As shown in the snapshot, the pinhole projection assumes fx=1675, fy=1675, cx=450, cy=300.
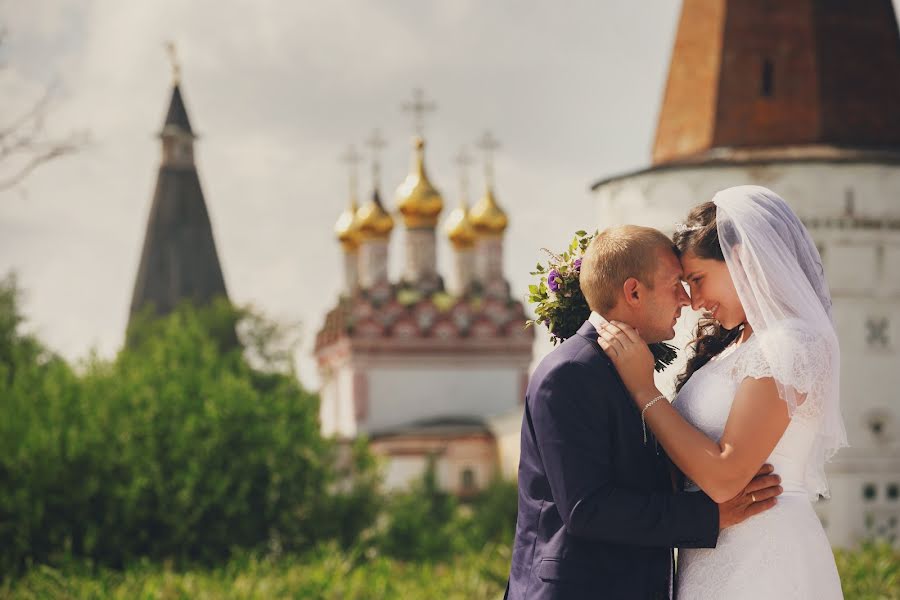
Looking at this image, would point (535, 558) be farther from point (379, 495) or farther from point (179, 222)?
point (179, 222)

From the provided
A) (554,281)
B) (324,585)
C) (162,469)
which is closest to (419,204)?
(162,469)

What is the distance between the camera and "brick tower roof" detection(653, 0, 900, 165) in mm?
30422

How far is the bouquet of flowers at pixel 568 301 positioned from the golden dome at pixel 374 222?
4372 centimetres

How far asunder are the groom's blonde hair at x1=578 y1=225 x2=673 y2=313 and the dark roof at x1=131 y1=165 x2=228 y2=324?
172ft

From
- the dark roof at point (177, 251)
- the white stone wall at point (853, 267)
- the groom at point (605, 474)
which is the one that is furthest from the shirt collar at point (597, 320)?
the dark roof at point (177, 251)

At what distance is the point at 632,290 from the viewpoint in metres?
4.04

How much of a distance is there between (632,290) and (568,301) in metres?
0.45

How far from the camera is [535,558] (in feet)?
13.2

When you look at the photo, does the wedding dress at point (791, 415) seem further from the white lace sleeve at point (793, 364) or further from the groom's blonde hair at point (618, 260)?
the groom's blonde hair at point (618, 260)

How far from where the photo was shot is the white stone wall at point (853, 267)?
29.5m

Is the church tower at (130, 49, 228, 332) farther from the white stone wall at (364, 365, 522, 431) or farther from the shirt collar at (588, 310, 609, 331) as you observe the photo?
the shirt collar at (588, 310, 609, 331)

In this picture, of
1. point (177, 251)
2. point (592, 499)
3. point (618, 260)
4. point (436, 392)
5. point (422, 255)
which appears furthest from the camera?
point (177, 251)

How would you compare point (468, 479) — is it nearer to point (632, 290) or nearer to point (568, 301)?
point (568, 301)

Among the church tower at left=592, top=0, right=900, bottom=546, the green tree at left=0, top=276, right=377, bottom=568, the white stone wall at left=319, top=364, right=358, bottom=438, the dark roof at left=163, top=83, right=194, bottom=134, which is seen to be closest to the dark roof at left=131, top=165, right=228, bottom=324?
the dark roof at left=163, top=83, right=194, bottom=134
